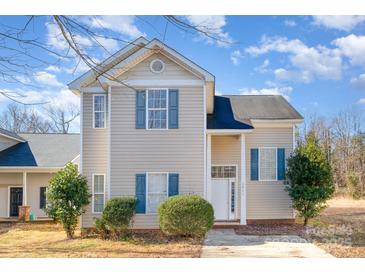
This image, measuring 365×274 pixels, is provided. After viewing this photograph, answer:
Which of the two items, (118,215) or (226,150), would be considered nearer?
(118,215)

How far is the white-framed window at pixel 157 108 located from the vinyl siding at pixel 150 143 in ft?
0.70

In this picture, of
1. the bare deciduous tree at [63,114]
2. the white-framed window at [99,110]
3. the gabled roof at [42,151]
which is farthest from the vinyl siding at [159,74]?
the gabled roof at [42,151]

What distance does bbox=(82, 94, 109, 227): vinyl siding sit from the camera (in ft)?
35.4

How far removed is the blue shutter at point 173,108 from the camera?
34.0 ft

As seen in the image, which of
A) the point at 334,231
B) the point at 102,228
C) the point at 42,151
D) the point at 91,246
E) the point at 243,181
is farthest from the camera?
the point at 42,151

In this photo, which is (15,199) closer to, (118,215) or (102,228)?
(102,228)

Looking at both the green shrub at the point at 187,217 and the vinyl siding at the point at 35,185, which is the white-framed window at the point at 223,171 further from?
the vinyl siding at the point at 35,185

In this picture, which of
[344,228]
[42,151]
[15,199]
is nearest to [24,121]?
[42,151]

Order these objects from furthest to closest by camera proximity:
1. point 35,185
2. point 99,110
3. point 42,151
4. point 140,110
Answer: point 42,151 < point 35,185 < point 99,110 < point 140,110

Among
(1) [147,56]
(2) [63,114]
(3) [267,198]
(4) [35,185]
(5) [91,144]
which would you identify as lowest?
(3) [267,198]

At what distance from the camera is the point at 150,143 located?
10398mm

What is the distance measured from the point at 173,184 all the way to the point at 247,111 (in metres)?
3.99

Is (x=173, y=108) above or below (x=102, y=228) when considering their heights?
above
